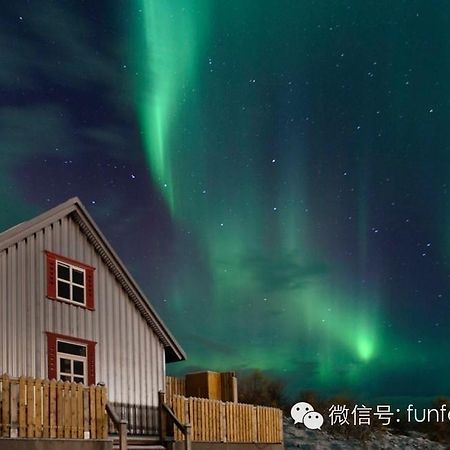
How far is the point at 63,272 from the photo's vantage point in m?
28.8

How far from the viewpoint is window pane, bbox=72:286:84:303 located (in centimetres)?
2902

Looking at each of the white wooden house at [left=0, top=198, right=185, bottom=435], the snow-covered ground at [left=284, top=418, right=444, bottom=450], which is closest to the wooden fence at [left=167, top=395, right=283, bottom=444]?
the white wooden house at [left=0, top=198, right=185, bottom=435]

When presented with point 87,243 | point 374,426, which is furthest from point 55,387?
point 374,426

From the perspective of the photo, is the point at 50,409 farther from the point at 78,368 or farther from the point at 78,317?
the point at 78,317

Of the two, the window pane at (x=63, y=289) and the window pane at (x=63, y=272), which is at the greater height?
the window pane at (x=63, y=272)

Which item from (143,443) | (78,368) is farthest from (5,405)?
(143,443)

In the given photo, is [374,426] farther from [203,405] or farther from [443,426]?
[203,405]

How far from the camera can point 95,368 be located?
2903 cm

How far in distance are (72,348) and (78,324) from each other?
2.72ft

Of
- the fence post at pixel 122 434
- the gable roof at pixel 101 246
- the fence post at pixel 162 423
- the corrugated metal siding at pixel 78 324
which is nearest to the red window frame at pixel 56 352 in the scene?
the corrugated metal siding at pixel 78 324

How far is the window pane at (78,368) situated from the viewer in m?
28.3

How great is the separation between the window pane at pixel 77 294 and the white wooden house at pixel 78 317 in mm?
30

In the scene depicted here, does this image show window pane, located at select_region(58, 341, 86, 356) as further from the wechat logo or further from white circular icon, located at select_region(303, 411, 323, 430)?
white circular icon, located at select_region(303, 411, 323, 430)

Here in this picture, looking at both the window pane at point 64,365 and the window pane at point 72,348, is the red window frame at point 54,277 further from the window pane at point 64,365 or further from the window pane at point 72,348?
the window pane at point 64,365
